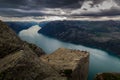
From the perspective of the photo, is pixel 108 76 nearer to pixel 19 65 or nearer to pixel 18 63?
pixel 19 65

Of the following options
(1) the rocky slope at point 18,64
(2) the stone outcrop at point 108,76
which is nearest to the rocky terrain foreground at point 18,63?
(1) the rocky slope at point 18,64

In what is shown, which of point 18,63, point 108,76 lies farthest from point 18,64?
point 108,76

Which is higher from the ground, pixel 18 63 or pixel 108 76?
pixel 18 63

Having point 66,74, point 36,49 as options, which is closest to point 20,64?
point 66,74

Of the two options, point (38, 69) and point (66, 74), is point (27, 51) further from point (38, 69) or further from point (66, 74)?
point (66, 74)

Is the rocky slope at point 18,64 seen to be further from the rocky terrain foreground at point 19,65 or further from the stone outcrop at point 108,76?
the stone outcrop at point 108,76

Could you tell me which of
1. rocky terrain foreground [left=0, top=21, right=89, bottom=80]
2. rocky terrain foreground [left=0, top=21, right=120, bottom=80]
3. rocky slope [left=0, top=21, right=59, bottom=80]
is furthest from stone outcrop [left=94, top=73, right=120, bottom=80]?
rocky slope [left=0, top=21, right=59, bottom=80]

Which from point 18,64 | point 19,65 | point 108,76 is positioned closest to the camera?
point 108,76

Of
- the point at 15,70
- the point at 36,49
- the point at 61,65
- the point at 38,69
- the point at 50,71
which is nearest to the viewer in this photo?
the point at 15,70

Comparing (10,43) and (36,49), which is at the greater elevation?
(10,43)

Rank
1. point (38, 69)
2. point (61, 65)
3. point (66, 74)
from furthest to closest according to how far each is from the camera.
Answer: point (61, 65), point (66, 74), point (38, 69)

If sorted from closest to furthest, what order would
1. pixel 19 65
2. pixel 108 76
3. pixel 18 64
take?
pixel 108 76, pixel 19 65, pixel 18 64
